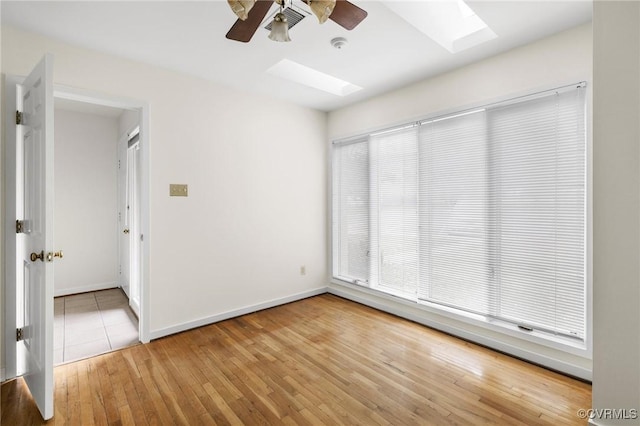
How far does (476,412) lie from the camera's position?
189 cm

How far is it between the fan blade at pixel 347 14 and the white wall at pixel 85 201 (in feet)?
15.2

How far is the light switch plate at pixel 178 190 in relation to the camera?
9.97ft

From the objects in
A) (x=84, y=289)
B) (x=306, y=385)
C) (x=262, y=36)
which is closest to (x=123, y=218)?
(x=84, y=289)

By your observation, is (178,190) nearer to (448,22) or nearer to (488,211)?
(448,22)

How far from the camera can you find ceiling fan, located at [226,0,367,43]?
1.33 m

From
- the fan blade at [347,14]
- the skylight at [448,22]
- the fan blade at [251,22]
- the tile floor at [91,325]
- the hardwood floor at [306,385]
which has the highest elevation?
the skylight at [448,22]

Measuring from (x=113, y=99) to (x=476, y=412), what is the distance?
3692 mm

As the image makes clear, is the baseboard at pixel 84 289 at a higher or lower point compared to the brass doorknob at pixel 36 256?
lower

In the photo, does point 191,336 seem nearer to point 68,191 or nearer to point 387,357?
point 387,357

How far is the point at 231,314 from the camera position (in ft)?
11.4

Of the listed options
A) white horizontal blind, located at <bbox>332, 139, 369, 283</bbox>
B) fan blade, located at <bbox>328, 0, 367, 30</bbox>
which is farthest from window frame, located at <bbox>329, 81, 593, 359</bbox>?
fan blade, located at <bbox>328, 0, 367, 30</bbox>

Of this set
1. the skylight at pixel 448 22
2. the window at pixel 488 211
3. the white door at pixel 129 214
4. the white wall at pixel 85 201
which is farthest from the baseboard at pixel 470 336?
the white wall at pixel 85 201

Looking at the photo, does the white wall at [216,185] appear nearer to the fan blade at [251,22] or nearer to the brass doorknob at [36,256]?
the brass doorknob at [36,256]

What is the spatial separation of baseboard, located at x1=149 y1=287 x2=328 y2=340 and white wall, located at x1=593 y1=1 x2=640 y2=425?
3116 mm
